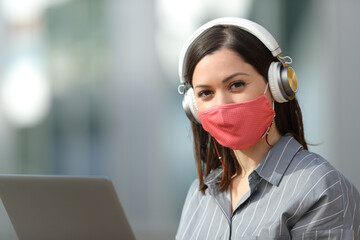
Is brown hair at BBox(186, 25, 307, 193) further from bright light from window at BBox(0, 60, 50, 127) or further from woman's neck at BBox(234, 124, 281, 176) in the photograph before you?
bright light from window at BBox(0, 60, 50, 127)

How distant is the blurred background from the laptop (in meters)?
3.81

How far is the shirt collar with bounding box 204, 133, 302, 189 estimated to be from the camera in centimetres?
156

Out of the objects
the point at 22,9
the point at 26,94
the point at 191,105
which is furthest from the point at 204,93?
the point at 22,9

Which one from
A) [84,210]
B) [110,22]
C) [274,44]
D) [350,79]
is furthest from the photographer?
[110,22]

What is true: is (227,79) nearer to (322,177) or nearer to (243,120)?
(243,120)

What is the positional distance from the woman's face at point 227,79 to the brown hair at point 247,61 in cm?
2

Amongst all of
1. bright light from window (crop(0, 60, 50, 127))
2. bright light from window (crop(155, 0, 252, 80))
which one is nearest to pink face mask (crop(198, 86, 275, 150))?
bright light from window (crop(155, 0, 252, 80))

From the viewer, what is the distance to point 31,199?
4.60 feet

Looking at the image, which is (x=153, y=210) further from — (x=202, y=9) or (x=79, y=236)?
(x=79, y=236)

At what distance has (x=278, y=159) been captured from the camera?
5.24ft

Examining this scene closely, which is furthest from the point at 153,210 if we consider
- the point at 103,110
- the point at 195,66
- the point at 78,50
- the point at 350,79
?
the point at 195,66

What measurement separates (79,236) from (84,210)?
7 centimetres

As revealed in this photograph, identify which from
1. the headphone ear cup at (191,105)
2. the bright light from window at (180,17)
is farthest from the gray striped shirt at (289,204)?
the bright light from window at (180,17)

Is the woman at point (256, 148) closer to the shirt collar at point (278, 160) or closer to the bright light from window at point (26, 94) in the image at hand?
the shirt collar at point (278, 160)
